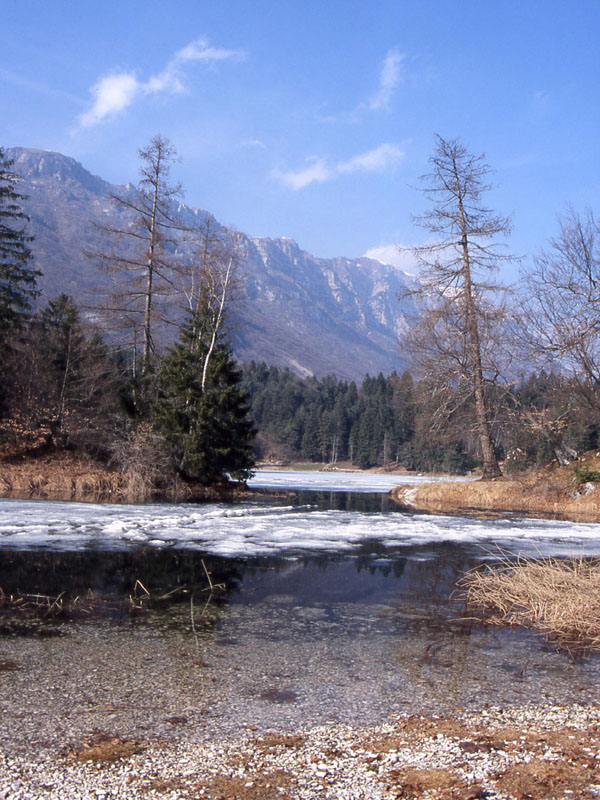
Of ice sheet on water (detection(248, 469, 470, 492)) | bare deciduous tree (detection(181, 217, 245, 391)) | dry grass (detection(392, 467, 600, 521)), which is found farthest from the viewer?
ice sheet on water (detection(248, 469, 470, 492))

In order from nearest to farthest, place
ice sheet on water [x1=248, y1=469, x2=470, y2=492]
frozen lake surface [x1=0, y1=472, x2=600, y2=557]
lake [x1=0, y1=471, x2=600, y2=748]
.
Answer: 1. lake [x1=0, y1=471, x2=600, y2=748]
2. frozen lake surface [x1=0, y1=472, x2=600, y2=557]
3. ice sheet on water [x1=248, y1=469, x2=470, y2=492]

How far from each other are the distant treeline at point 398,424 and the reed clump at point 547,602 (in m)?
16.5

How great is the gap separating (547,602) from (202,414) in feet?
58.5

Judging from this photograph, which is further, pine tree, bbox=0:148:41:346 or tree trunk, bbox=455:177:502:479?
pine tree, bbox=0:148:41:346

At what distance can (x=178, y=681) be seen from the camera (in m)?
4.75

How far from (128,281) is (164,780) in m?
25.8

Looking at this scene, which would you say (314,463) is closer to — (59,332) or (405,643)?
(59,332)

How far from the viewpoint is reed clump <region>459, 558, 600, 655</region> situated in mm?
6562

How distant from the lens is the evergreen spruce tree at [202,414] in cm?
2389

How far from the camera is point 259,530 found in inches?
543

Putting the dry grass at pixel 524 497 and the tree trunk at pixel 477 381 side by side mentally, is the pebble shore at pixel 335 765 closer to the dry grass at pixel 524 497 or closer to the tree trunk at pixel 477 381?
the dry grass at pixel 524 497

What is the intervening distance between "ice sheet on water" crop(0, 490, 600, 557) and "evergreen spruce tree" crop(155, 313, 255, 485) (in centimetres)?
547

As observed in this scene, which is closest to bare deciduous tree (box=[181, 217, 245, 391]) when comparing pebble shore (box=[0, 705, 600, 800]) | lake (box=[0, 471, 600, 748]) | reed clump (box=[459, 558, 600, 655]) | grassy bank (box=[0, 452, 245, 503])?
grassy bank (box=[0, 452, 245, 503])

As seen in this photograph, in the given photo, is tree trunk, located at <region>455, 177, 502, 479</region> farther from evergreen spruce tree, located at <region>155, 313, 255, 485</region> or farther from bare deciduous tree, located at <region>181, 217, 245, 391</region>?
bare deciduous tree, located at <region>181, 217, 245, 391</region>
